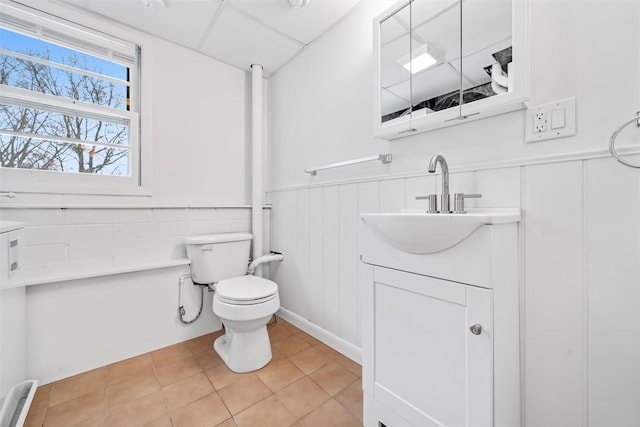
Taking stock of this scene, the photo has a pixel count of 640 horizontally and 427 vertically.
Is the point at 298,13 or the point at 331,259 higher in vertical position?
the point at 298,13

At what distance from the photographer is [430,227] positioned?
0.79m

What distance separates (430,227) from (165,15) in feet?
6.33

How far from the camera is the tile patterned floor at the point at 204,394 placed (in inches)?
43.6

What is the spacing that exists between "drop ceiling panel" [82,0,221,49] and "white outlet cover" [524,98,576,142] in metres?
1.68

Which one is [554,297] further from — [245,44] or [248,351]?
[245,44]

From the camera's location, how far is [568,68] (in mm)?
830

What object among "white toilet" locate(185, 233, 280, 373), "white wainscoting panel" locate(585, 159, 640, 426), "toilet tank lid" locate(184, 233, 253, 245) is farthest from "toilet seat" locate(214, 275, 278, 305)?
"white wainscoting panel" locate(585, 159, 640, 426)

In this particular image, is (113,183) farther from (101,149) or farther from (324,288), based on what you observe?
(324,288)

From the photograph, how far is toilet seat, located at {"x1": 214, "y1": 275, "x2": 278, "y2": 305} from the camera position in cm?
136

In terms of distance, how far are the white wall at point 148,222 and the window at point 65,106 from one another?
88mm

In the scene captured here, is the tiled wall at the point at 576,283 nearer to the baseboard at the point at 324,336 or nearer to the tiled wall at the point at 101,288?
the baseboard at the point at 324,336

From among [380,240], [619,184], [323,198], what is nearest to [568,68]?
[619,184]

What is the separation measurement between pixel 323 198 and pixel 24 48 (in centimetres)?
184

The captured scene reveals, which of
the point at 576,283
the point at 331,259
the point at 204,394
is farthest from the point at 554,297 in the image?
the point at 204,394
